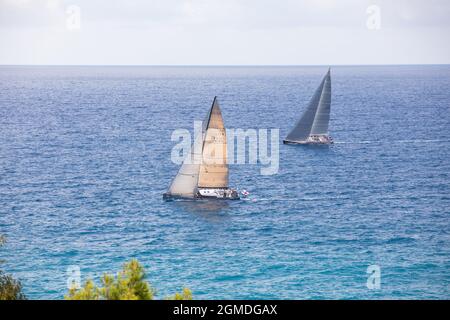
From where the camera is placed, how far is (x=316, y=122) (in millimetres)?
158375

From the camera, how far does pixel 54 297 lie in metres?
73.9

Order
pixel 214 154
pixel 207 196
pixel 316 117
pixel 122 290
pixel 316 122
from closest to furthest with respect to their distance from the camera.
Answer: pixel 122 290, pixel 214 154, pixel 207 196, pixel 316 117, pixel 316 122

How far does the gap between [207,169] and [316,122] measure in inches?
2299

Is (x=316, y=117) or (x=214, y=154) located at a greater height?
(x=316, y=117)

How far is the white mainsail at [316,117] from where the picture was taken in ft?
516

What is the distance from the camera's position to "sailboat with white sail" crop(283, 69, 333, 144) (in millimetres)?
157250

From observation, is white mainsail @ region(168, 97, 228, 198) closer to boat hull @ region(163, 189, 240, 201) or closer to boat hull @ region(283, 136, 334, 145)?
boat hull @ region(163, 189, 240, 201)

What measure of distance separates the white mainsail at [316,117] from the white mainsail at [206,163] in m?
54.6

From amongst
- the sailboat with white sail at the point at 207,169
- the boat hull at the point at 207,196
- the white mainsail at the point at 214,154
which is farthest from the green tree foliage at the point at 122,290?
the boat hull at the point at 207,196

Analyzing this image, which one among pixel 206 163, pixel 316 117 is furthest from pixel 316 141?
pixel 206 163

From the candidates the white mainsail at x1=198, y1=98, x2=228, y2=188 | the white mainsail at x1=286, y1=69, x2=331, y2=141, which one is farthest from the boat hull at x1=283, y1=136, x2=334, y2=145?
the white mainsail at x1=198, y1=98, x2=228, y2=188

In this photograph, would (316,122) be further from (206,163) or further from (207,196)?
(206,163)

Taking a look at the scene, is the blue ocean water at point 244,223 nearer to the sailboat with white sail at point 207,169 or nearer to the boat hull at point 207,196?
the boat hull at point 207,196
